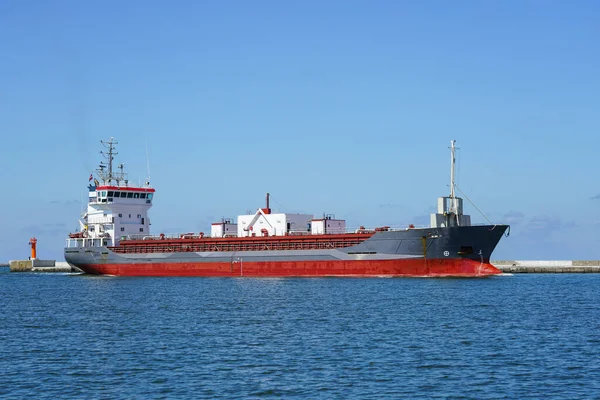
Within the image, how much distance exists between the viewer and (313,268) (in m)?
59.2

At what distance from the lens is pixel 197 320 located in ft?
111

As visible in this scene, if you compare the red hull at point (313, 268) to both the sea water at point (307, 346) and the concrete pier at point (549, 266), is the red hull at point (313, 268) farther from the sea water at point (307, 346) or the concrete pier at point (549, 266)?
the concrete pier at point (549, 266)

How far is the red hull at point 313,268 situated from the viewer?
176 feet

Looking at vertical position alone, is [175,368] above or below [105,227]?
below

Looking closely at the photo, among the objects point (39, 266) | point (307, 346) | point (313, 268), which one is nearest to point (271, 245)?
point (313, 268)

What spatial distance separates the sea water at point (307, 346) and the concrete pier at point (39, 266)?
6691 centimetres

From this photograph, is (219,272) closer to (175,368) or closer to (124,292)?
(124,292)

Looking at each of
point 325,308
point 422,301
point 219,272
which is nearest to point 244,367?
point 325,308

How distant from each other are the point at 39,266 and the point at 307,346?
3805 inches

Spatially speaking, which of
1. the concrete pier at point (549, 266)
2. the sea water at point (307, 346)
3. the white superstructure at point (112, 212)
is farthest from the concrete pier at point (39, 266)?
the sea water at point (307, 346)

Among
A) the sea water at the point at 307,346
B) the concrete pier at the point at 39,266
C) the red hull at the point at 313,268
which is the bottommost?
the concrete pier at the point at 39,266

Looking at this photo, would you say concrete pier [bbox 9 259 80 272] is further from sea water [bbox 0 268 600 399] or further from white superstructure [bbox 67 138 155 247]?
sea water [bbox 0 268 600 399]

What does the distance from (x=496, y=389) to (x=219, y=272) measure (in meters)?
47.4

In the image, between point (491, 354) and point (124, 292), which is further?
point (124, 292)
